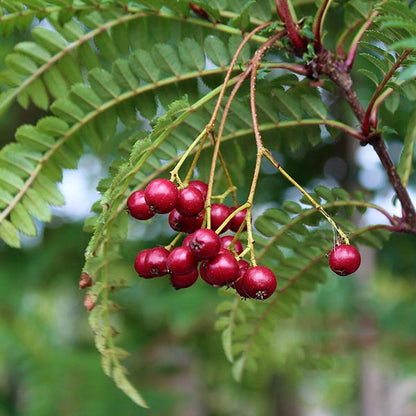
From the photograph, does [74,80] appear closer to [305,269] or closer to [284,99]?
[284,99]

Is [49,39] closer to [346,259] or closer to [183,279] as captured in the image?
[183,279]

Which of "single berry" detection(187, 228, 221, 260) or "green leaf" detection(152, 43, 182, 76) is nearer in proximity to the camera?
"single berry" detection(187, 228, 221, 260)

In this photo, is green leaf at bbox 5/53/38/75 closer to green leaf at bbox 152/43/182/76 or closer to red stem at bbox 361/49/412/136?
green leaf at bbox 152/43/182/76

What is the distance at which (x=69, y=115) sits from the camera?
1.24 metres

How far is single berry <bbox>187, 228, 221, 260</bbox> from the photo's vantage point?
81cm

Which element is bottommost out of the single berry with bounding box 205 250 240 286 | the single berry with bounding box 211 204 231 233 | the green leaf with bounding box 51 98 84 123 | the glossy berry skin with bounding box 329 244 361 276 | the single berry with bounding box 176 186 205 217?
the glossy berry skin with bounding box 329 244 361 276

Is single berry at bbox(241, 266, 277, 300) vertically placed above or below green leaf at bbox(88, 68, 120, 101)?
below

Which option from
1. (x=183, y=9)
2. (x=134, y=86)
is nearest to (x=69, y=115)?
(x=134, y=86)

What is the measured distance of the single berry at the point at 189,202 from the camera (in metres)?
0.86

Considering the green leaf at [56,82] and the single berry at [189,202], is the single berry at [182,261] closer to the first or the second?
the single berry at [189,202]

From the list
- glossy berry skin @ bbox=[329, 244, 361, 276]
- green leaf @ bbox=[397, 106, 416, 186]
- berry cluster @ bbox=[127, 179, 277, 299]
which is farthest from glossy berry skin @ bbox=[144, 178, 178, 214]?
green leaf @ bbox=[397, 106, 416, 186]

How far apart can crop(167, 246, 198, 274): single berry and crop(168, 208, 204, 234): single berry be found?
8 cm

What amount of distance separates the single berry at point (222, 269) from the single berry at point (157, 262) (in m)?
0.13

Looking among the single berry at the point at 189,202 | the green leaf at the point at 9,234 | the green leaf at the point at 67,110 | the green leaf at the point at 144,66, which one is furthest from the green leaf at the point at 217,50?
the green leaf at the point at 9,234
